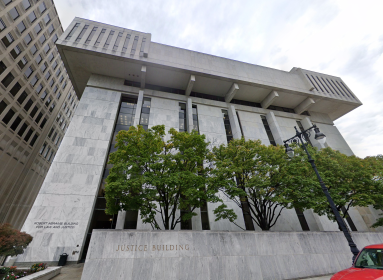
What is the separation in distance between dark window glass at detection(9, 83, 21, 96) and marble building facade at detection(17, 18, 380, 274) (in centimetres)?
959

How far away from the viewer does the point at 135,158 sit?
42.9 feet

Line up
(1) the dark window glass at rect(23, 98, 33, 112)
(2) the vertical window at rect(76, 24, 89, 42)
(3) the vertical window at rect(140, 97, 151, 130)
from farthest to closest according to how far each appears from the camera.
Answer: (1) the dark window glass at rect(23, 98, 33, 112) → (3) the vertical window at rect(140, 97, 151, 130) → (2) the vertical window at rect(76, 24, 89, 42)

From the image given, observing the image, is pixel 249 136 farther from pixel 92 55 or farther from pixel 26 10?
pixel 26 10

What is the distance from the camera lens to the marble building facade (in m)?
17.2

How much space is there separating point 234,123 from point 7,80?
35.4 m

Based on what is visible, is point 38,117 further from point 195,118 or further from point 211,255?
point 211,255

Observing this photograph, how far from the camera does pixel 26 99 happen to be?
100 ft

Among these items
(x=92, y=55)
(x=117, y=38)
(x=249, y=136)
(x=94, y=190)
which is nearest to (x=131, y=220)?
(x=94, y=190)

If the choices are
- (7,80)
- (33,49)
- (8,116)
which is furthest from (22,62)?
(8,116)

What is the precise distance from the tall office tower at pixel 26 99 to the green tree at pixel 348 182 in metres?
41.4

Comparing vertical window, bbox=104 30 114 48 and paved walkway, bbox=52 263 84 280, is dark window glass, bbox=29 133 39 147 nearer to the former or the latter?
vertical window, bbox=104 30 114 48

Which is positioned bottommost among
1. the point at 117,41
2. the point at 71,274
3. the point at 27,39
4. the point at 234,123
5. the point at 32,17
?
the point at 71,274

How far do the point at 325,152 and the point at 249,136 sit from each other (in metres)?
10.8

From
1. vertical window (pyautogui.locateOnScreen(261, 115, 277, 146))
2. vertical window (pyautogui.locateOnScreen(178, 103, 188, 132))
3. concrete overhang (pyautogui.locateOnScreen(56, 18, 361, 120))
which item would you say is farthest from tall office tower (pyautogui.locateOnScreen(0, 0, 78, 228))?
vertical window (pyautogui.locateOnScreen(261, 115, 277, 146))
